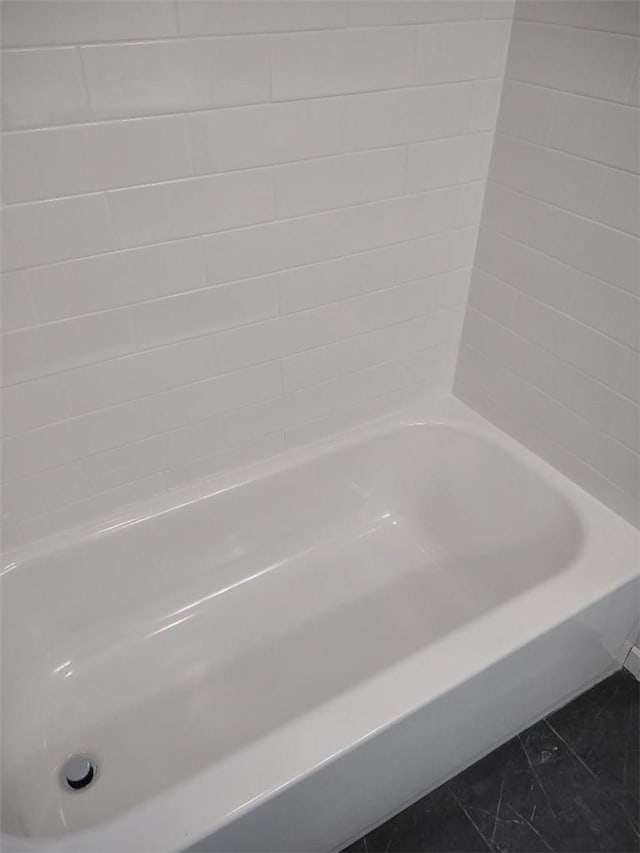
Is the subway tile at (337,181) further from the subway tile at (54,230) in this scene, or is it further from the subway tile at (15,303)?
the subway tile at (15,303)

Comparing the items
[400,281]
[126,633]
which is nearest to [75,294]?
[400,281]

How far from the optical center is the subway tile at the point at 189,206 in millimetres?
1223

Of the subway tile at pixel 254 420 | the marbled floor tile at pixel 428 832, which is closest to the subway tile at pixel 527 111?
the subway tile at pixel 254 420

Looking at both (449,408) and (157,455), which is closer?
(157,455)

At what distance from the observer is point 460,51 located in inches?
54.7

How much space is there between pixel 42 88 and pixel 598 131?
109 centimetres

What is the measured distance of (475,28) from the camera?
1.38 metres

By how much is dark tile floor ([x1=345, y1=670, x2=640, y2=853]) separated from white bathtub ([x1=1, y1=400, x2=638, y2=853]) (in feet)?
0.20

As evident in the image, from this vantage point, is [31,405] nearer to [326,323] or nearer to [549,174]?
[326,323]

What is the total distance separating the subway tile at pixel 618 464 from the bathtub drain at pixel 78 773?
142cm

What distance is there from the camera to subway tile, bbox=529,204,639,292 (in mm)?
1338

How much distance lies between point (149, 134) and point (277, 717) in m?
1.34

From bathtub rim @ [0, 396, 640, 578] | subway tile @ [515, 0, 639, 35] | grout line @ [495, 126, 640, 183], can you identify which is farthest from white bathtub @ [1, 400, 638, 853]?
subway tile @ [515, 0, 639, 35]

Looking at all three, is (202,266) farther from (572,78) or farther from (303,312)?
(572,78)
